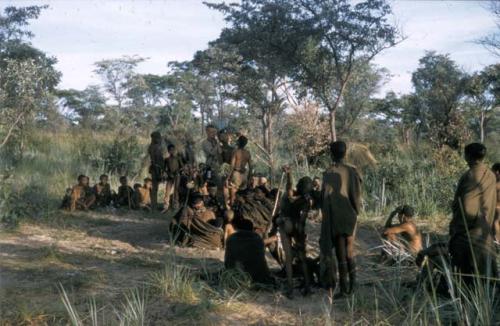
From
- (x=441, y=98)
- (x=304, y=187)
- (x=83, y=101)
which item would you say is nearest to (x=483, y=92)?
(x=441, y=98)

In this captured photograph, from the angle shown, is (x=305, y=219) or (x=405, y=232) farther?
(x=405, y=232)

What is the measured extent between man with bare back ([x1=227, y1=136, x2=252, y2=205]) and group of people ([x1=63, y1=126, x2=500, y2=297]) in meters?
0.02

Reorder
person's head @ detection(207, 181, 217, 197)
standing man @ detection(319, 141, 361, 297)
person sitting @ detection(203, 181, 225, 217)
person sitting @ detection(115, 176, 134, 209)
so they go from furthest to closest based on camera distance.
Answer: person sitting @ detection(115, 176, 134, 209)
person's head @ detection(207, 181, 217, 197)
person sitting @ detection(203, 181, 225, 217)
standing man @ detection(319, 141, 361, 297)

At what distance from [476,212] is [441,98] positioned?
1694cm

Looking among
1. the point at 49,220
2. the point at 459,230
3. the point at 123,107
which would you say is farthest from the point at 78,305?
the point at 123,107

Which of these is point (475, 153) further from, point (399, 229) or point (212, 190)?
point (212, 190)

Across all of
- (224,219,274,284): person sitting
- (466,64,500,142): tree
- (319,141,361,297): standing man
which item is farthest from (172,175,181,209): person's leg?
(466,64,500,142): tree

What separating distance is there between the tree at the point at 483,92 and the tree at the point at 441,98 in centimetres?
49

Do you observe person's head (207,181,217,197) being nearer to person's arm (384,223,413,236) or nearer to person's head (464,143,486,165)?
person's arm (384,223,413,236)

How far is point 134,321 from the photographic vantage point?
466 centimetres

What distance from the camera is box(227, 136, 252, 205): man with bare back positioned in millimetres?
9914

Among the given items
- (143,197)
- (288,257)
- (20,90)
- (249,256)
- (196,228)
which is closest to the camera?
(288,257)

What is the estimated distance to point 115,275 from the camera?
6.64 metres

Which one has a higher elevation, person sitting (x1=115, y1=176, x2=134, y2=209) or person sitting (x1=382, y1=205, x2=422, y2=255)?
person sitting (x1=115, y1=176, x2=134, y2=209)
